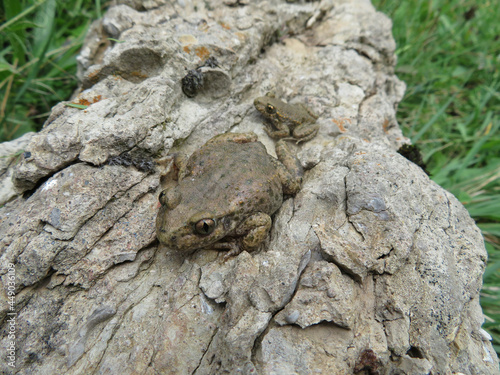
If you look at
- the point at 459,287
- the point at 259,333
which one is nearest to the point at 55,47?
the point at 259,333

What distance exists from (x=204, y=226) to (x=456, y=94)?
257 inches

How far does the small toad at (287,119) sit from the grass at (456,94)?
253 cm

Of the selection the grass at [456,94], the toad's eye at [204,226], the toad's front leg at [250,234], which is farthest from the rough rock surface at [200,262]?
the grass at [456,94]

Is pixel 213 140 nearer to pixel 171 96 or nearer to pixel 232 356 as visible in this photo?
pixel 171 96

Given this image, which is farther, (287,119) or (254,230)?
(287,119)

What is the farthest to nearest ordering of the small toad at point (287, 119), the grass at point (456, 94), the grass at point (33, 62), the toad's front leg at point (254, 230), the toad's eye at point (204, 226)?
the grass at point (456, 94) < the grass at point (33, 62) < the small toad at point (287, 119) < the toad's front leg at point (254, 230) < the toad's eye at point (204, 226)

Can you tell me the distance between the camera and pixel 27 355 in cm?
298

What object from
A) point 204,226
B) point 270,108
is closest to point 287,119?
point 270,108

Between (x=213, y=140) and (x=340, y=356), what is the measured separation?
2906 millimetres

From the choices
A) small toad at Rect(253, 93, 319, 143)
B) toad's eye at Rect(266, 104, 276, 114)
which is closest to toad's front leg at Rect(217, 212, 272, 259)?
small toad at Rect(253, 93, 319, 143)

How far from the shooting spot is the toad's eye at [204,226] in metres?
3.36

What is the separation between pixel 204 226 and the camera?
3.39 m

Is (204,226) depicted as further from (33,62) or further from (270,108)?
(33,62)

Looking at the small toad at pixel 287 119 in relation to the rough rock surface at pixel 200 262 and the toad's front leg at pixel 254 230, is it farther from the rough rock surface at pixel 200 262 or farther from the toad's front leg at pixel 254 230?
the toad's front leg at pixel 254 230
